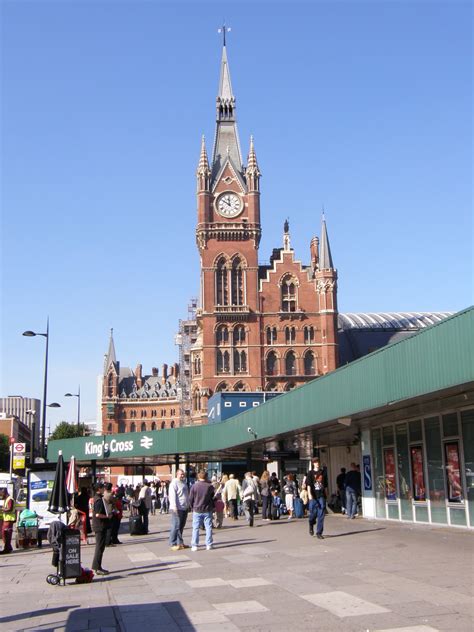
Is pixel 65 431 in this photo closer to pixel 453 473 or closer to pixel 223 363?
pixel 223 363

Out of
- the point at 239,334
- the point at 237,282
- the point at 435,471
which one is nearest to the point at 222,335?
the point at 239,334

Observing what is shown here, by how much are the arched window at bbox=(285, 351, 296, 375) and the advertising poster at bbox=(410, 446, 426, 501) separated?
62798mm

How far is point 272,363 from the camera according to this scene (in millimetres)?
83625

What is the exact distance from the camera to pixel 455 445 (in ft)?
60.3

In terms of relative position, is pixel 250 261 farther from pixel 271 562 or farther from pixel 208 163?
pixel 271 562

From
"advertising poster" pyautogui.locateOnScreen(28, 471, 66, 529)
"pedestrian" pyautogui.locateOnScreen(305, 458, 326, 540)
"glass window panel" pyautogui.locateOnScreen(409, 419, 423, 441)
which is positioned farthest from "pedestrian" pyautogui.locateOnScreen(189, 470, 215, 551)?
"advertising poster" pyautogui.locateOnScreen(28, 471, 66, 529)

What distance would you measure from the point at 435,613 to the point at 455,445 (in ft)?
32.8

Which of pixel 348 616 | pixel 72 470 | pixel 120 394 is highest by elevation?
pixel 120 394

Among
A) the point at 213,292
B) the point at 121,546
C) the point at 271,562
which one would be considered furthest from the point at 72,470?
the point at 213,292

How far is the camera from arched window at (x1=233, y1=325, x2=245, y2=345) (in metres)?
83.7

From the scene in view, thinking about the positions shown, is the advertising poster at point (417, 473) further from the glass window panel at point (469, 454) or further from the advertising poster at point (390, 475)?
the glass window panel at point (469, 454)

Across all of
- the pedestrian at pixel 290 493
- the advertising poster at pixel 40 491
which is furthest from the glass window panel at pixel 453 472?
the advertising poster at pixel 40 491

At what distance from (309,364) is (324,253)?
12835 millimetres

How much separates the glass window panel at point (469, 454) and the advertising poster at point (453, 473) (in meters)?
0.34
